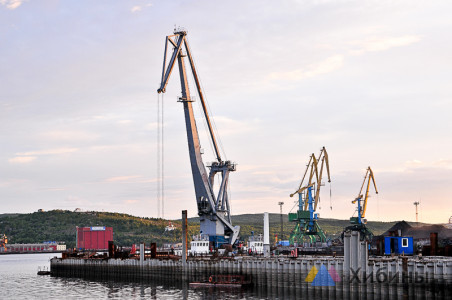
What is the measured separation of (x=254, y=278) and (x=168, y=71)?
2215 inches

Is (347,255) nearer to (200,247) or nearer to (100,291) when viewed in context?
(100,291)

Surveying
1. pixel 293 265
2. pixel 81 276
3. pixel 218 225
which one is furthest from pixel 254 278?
pixel 81 276

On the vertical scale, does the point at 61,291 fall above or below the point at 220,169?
below

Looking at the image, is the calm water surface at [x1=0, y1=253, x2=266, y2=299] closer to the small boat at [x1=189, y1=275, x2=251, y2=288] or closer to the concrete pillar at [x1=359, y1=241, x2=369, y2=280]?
the small boat at [x1=189, y1=275, x2=251, y2=288]

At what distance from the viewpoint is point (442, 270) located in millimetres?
60594

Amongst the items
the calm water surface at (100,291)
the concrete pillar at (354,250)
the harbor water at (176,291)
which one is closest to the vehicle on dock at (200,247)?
the harbor water at (176,291)

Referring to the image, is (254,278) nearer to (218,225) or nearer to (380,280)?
(380,280)

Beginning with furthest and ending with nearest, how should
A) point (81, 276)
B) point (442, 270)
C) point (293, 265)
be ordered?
point (81, 276) < point (293, 265) < point (442, 270)

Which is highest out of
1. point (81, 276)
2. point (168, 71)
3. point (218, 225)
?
point (168, 71)

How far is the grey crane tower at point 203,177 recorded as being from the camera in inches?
4951

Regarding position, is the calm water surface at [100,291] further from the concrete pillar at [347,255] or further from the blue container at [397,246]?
the blue container at [397,246]

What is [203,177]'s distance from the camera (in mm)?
126062
